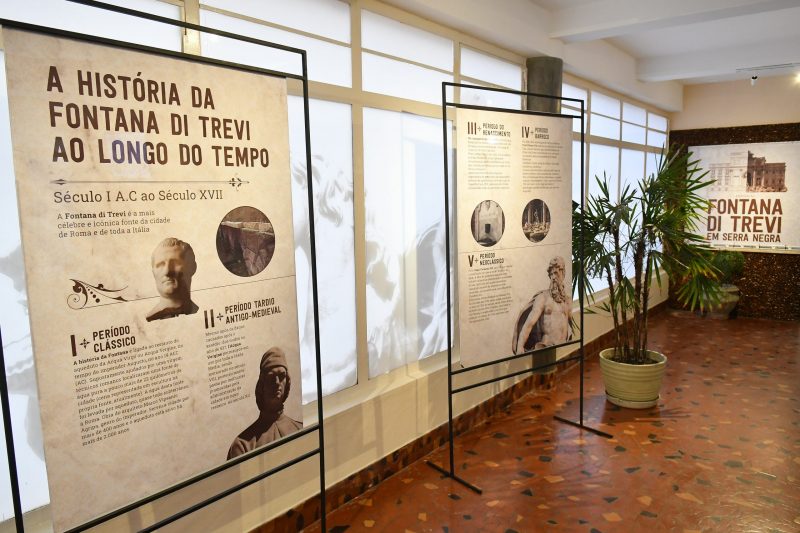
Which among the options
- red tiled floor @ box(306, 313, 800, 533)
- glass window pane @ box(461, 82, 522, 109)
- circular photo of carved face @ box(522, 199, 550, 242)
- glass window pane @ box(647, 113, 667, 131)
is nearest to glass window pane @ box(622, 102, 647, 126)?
glass window pane @ box(647, 113, 667, 131)

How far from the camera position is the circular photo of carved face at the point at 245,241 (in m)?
1.81

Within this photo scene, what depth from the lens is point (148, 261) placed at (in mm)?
1625

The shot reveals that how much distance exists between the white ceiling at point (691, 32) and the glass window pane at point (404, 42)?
3.43ft

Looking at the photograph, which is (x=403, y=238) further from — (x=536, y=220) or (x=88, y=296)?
(x=88, y=296)

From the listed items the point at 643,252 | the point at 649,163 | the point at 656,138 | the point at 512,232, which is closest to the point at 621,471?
the point at 512,232

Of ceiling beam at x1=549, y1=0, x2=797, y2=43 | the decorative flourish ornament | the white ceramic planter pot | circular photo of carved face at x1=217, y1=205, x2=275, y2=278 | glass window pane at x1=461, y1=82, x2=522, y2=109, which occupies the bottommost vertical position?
the white ceramic planter pot

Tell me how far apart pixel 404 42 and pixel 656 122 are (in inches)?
206

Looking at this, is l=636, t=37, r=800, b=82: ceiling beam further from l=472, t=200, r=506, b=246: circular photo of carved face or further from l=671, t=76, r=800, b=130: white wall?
l=472, t=200, r=506, b=246: circular photo of carved face

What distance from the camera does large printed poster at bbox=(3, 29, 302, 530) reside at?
56.6 inches

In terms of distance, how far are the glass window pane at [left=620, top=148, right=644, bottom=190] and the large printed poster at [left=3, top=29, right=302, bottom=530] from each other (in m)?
5.28

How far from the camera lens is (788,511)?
2732mm

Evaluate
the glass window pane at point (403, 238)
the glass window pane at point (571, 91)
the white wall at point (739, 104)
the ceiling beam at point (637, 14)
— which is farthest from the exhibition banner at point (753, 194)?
the glass window pane at point (403, 238)

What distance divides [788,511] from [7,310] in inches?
135

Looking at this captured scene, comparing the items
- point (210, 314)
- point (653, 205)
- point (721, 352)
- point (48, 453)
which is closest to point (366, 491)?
point (210, 314)
